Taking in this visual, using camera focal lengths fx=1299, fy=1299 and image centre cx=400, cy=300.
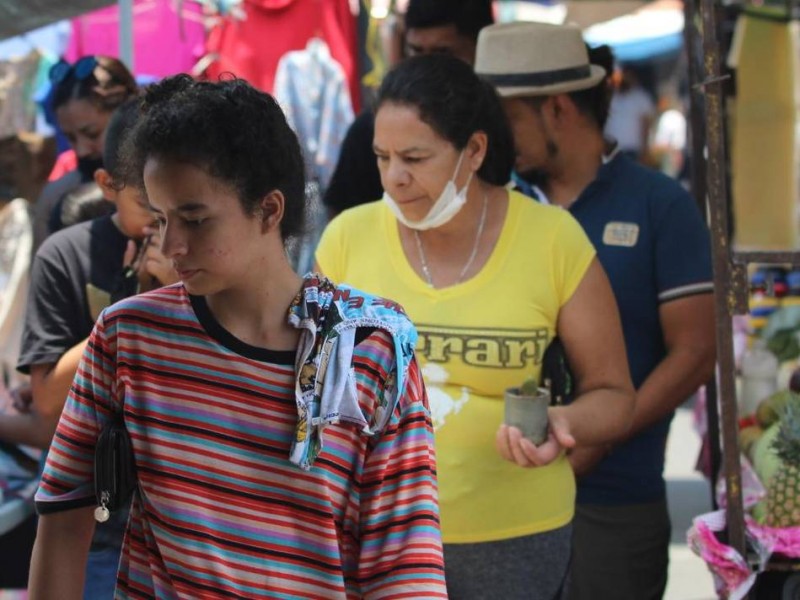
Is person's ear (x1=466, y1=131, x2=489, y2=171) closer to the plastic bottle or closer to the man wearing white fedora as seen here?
the man wearing white fedora

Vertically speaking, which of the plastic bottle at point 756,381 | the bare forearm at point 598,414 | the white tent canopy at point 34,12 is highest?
the white tent canopy at point 34,12

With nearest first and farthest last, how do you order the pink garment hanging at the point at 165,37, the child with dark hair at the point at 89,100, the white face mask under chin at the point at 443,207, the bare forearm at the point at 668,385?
the white face mask under chin at the point at 443,207, the bare forearm at the point at 668,385, the child with dark hair at the point at 89,100, the pink garment hanging at the point at 165,37

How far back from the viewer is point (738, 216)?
7.92 metres

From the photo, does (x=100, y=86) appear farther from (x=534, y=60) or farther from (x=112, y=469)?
(x=112, y=469)

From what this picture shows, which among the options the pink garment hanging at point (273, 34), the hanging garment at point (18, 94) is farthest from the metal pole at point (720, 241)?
the hanging garment at point (18, 94)

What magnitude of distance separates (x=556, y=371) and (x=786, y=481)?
0.72 metres

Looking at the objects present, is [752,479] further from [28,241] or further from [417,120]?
[28,241]

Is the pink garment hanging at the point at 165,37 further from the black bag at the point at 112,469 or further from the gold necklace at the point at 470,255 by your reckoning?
the black bag at the point at 112,469

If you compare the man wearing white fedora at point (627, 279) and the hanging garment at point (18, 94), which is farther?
A: the hanging garment at point (18, 94)

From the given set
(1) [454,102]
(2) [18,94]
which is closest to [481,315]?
(1) [454,102]

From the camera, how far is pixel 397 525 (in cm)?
191

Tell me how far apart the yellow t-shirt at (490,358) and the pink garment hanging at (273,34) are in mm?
4323

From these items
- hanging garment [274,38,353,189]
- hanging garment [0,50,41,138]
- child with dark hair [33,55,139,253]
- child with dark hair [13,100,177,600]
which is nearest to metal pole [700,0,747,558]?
child with dark hair [13,100,177,600]

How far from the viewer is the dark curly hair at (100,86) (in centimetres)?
389
